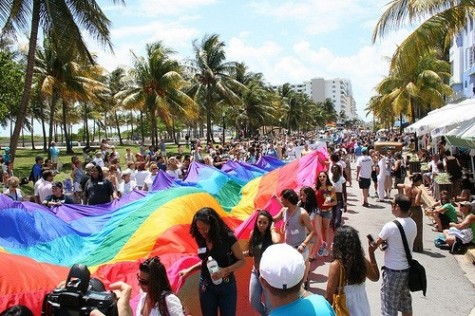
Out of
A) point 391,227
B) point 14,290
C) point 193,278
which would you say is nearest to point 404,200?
point 391,227

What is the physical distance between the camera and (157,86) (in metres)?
31.2

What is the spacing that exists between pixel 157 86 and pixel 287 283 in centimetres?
2956

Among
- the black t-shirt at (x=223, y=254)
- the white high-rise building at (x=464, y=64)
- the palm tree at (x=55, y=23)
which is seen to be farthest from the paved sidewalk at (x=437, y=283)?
the white high-rise building at (x=464, y=64)

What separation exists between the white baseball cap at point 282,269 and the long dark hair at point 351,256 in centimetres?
154

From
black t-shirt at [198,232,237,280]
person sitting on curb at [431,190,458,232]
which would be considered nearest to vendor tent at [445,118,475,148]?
person sitting on curb at [431,190,458,232]

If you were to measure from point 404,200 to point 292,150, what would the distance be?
17.7 m

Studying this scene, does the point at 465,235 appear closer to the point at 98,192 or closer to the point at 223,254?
the point at 223,254

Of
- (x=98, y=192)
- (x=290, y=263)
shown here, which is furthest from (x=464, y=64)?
(x=290, y=263)

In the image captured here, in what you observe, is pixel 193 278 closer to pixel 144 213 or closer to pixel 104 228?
pixel 144 213

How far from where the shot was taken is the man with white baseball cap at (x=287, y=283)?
2750 mm

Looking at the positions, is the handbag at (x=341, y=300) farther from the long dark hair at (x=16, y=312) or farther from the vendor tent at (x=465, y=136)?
the vendor tent at (x=465, y=136)

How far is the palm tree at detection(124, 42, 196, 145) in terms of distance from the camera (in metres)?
30.8

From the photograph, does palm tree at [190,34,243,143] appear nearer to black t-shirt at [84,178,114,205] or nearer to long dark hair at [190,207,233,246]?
black t-shirt at [84,178,114,205]

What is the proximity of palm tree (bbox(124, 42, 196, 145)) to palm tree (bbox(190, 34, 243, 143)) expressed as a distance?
7393 mm
